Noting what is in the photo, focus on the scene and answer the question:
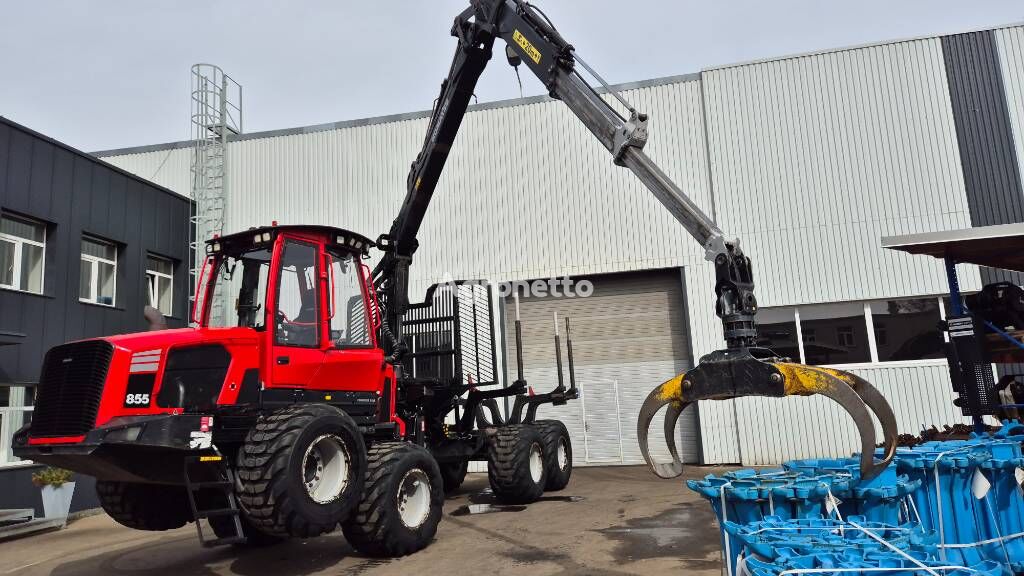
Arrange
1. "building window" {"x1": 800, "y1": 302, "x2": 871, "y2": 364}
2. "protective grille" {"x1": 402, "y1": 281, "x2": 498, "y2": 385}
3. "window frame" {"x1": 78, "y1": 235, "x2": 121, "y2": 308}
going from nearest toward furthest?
1. "protective grille" {"x1": 402, "y1": 281, "x2": 498, "y2": 385}
2. "window frame" {"x1": 78, "y1": 235, "x2": 121, "y2": 308}
3. "building window" {"x1": 800, "y1": 302, "x2": 871, "y2": 364}

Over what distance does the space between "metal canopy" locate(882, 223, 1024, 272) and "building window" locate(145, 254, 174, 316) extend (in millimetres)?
14551

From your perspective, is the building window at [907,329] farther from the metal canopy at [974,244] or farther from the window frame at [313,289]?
the window frame at [313,289]

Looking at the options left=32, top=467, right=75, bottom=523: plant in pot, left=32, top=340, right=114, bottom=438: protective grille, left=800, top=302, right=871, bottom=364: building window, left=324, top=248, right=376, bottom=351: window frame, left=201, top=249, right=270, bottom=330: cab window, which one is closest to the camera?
left=32, top=340, right=114, bottom=438: protective grille

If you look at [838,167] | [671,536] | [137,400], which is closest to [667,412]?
[671,536]

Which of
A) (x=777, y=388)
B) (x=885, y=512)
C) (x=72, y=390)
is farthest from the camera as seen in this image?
(x=72, y=390)

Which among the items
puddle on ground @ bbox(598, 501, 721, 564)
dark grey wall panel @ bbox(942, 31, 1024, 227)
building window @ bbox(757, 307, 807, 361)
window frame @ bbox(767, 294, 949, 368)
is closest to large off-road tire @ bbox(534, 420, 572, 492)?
puddle on ground @ bbox(598, 501, 721, 564)

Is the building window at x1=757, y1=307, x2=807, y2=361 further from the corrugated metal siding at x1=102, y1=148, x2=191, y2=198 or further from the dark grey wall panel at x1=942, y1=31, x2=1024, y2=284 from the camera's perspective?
the corrugated metal siding at x1=102, y1=148, x2=191, y2=198

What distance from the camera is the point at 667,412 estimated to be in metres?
4.50

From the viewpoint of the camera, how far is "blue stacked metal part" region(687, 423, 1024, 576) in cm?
323

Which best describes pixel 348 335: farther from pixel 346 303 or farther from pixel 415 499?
pixel 415 499

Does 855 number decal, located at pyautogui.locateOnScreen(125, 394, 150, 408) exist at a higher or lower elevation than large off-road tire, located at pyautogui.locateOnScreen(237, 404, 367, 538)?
higher

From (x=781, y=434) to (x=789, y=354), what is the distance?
1.83 metres

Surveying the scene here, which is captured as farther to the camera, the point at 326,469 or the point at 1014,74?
the point at 1014,74

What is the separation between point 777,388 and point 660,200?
187 cm
